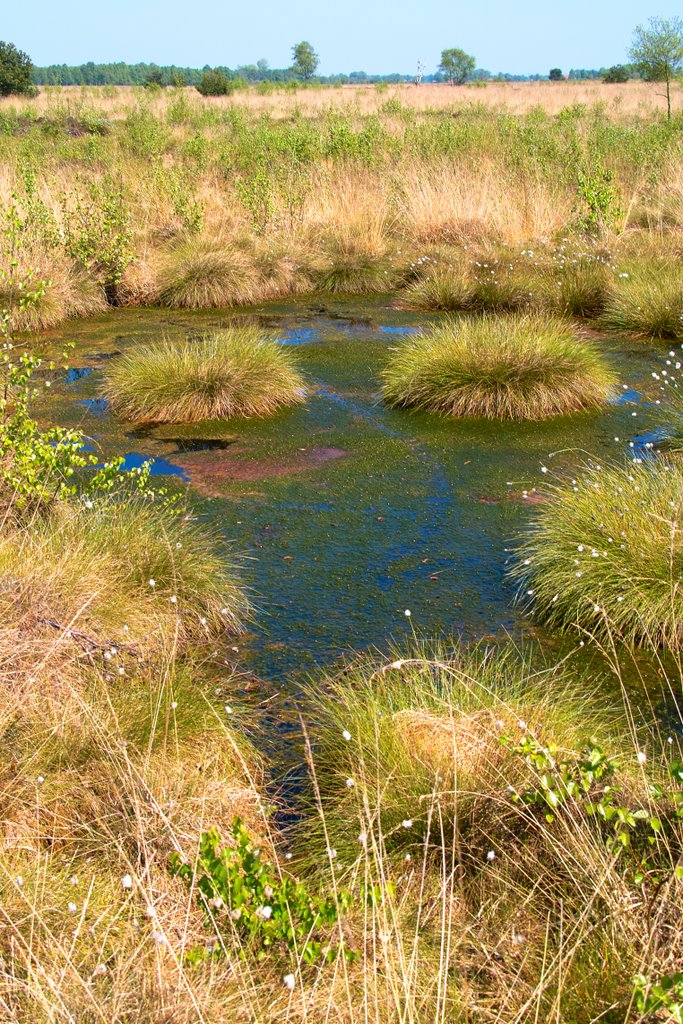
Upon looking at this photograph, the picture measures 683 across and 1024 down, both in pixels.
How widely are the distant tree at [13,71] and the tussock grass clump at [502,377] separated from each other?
30.0 metres

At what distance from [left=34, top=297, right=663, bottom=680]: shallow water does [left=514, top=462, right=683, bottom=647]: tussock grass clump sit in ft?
0.83

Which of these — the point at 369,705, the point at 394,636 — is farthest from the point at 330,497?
the point at 369,705

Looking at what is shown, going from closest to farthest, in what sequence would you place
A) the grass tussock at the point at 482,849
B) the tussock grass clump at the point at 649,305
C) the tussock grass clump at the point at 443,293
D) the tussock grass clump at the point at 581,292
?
the grass tussock at the point at 482,849
the tussock grass clump at the point at 649,305
the tussock grass clump at the point at 581,292
the tussock grass clump at the point at 443,293

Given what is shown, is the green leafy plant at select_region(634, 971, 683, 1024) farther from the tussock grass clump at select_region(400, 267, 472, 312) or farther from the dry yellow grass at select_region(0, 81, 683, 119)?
the dry yellow grass at select_region(0, 81, 683, 119)

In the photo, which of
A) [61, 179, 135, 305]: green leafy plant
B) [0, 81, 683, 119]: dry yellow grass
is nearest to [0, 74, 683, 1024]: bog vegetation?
[61, 179, 135, 305]: green leafy plant

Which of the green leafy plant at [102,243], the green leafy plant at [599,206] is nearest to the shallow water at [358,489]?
the green leafy plant at [102,243]

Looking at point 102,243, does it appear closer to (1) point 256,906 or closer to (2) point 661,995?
(1) point 256,906

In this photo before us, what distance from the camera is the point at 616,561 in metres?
4.29

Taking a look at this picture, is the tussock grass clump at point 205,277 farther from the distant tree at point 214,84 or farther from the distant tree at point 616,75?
the distant tree at point 616,75

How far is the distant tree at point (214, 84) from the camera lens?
37.7m

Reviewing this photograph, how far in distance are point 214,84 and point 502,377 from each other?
34486 millimetres

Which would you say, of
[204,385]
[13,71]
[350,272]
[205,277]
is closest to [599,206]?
[350,272]

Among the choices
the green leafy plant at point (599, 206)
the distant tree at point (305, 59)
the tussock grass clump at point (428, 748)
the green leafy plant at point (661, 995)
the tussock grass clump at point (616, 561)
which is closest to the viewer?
the green leafy plant at point (661, 995)

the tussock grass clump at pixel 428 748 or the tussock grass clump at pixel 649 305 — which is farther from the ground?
the tussock grass clump at pixel 649 305
